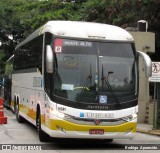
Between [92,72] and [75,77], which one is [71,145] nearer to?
[75,77]

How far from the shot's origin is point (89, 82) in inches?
481

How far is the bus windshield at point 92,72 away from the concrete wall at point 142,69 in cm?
954

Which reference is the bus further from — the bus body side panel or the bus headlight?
the bus body side panel

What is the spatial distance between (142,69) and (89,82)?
1047 centimetres

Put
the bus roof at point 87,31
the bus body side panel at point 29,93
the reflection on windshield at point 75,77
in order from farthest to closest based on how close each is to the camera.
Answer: the bus body side panel at point 29,93
the bus roof at point 87,31
the reflection on windshield at point 75,77

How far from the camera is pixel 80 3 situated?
1523 inches

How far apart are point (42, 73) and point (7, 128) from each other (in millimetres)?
5082

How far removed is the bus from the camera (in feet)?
39.4

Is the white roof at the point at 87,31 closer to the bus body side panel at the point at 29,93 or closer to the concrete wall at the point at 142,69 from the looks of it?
the bus body side panel at the point at 29,93

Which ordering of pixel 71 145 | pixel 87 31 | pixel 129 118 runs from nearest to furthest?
pixel 129 118, pixel 87 31, pixel 71 145

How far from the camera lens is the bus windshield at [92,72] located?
39.9 ft

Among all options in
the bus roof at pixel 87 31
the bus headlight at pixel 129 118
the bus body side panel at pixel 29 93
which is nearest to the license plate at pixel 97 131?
the bus headlight at pixel 129 118

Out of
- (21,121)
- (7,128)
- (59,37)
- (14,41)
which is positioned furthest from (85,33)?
(14,41)

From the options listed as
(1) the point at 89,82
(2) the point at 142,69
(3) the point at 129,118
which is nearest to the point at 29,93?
(1) the point at 89,82
